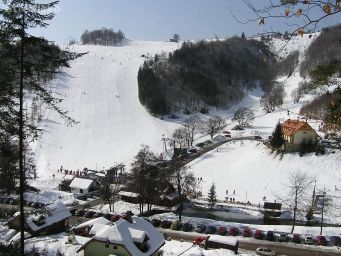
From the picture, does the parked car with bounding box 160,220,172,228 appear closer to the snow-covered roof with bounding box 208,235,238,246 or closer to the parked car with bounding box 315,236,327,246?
the snow-covered roof with bounding box 208,235,238,246

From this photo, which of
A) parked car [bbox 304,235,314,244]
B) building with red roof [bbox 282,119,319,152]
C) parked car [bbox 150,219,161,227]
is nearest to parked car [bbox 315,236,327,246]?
parked car [bbox 304,235,314,244]

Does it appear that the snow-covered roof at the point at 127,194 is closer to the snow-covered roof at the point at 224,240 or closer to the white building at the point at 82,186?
the white building at the point at 82,186

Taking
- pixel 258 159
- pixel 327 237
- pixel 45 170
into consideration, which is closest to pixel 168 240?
pixel 327 237

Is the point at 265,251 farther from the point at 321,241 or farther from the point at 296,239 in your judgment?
the point at 321,241

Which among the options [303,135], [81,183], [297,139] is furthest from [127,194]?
[303,135]

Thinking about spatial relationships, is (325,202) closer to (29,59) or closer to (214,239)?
(214,239)

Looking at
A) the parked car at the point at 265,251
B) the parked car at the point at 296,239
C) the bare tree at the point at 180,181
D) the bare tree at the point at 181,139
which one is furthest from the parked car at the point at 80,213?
the bare tree at the point at 181,139
